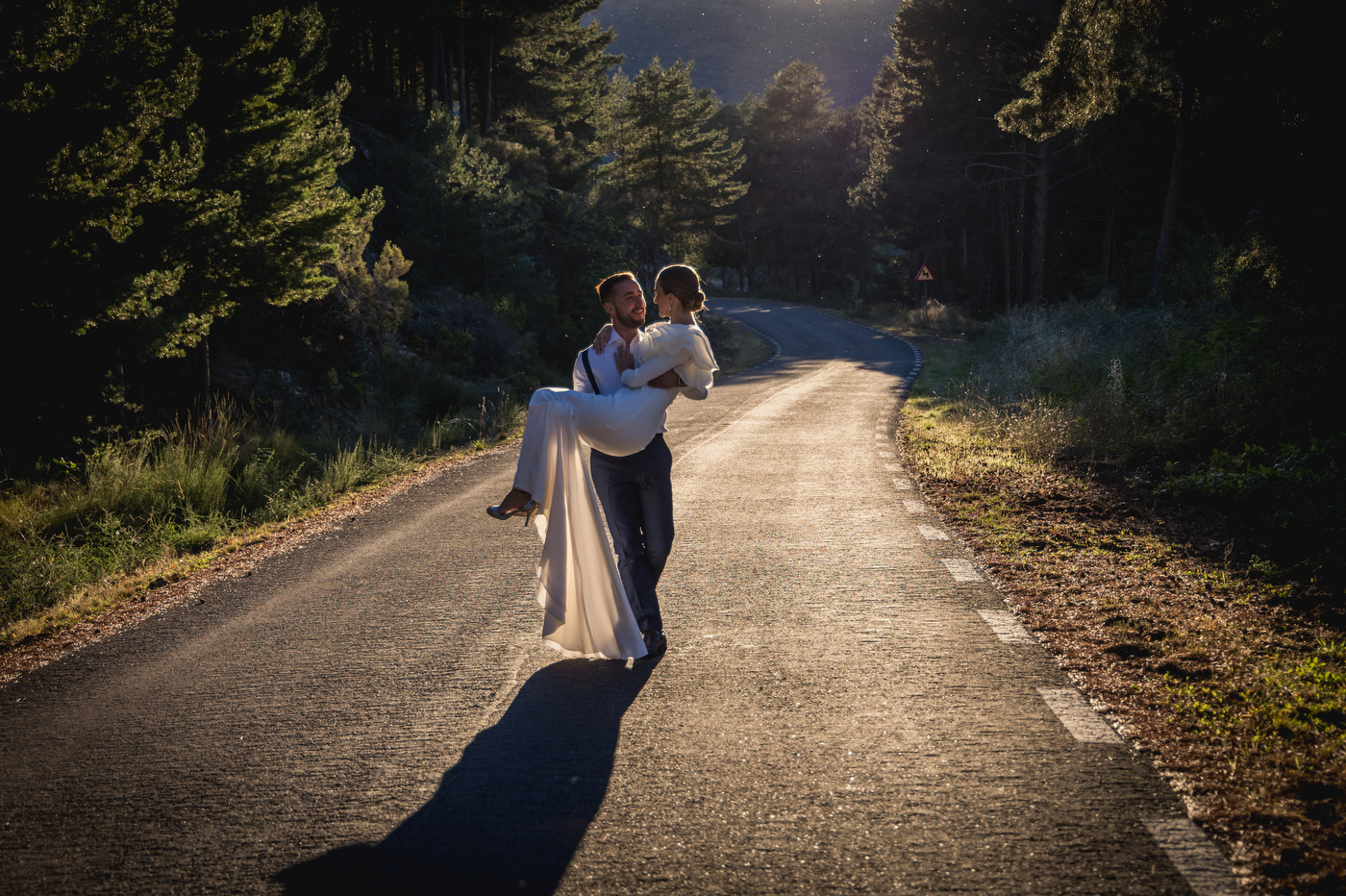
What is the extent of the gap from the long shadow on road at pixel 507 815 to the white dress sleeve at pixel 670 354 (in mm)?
1696

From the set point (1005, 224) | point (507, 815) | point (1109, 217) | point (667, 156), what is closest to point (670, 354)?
point (507, 815)

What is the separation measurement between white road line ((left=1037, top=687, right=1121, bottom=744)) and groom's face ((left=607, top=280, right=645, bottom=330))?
2.86 metres

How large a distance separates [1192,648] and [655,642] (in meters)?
2.98

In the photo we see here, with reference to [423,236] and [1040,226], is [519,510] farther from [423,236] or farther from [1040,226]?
[1040,226]

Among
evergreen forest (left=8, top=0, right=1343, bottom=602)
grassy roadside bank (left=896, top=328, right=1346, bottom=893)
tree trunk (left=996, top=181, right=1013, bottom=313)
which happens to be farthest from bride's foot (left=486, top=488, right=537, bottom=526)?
tree trunk (left=996, top=181, right=1013, bottom=313)

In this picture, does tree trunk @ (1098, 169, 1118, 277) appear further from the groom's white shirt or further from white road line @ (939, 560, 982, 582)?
the groom's white shirt

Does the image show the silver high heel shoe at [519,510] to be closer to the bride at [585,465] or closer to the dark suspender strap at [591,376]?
the bride at [585,465]

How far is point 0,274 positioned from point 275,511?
3.81 m

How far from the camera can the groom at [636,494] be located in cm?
483

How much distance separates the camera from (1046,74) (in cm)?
1319

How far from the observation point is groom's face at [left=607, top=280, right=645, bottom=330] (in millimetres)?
4715

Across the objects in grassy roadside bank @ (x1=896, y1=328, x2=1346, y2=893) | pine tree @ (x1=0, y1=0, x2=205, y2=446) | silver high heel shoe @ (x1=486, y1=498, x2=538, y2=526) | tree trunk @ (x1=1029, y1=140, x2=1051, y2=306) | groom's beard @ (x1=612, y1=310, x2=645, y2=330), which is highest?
tree trunk @ (x1=1029, y1=140, x2=1051, y2=306)

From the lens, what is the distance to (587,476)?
499cm

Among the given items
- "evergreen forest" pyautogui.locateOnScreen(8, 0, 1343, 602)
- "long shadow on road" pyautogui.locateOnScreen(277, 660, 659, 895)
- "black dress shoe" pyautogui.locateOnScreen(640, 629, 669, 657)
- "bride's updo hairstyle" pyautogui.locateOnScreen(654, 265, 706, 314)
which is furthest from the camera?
"evergreen forest" pyautogui.locateOnScreen(8, 0, 1343, 602)
